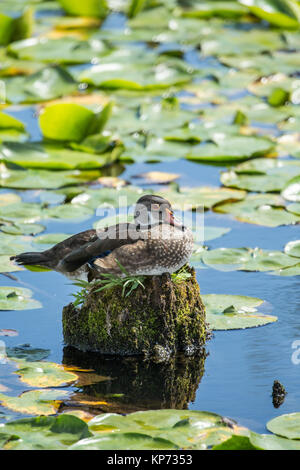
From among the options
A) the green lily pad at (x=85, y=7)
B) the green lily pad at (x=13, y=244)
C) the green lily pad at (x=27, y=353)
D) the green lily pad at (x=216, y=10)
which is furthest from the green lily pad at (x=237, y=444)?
the green lily pad at (x=85, y=7)

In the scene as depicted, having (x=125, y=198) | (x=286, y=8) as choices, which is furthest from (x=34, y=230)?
(x=286, y=8)

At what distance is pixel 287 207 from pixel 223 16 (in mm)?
6807

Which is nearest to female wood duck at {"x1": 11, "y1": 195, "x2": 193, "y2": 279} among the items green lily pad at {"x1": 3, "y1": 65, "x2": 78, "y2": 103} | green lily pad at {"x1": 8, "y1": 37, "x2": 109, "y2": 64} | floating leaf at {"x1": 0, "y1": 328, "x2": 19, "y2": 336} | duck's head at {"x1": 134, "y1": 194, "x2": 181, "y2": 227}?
duck's head at {"x1": 134, "y1": 194, "x2": 181, "y2": 227}

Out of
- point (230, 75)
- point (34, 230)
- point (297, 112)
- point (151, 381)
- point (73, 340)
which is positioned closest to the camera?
point (151, 381)

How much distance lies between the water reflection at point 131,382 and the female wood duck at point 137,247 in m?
0.60

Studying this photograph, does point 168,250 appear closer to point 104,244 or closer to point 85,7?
point 104,244

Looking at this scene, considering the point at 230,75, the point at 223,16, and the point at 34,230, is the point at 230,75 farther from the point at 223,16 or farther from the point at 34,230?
the point at 34,230

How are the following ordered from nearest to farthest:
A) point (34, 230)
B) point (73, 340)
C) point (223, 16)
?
point (73, 340) → point (34, 230) → point (223, 16)

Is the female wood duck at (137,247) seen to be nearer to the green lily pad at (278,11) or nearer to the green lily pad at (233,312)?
the green lily pad at (233,312)

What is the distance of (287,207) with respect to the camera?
8438 millimetres

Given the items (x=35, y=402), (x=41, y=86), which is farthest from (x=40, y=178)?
(x=35, y=402)

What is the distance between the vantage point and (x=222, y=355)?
6188 mm

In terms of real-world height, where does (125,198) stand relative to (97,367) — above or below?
above

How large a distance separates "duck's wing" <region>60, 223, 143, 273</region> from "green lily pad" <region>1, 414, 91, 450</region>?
1577mm
